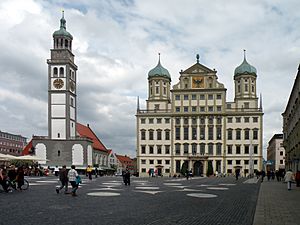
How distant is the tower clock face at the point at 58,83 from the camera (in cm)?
8406

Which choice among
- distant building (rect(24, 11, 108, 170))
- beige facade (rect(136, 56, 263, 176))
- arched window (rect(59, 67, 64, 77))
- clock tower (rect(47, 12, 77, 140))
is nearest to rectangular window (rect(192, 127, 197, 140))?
beige facade (rect(136, 56, 263, 176))

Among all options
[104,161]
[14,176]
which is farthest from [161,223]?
[104,161]

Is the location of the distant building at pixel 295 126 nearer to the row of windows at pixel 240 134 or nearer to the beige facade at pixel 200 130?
the row of windows at pixel 240 134

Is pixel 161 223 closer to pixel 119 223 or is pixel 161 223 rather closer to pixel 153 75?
pixel 119 223

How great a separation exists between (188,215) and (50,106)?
74.2m

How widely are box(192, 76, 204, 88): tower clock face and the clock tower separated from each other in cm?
2772

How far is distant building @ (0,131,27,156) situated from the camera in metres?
148

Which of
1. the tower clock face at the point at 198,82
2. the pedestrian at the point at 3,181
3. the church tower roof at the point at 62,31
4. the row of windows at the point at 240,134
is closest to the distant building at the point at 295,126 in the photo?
the pedestrian at the point at 3,181

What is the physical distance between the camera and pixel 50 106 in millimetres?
84125

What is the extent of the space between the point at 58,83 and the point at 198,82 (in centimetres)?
3184

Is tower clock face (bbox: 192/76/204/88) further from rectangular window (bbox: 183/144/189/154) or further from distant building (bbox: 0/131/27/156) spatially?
distant building (bbox: 0/131/27/156)

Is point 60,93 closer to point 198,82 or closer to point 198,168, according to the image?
point 198,82

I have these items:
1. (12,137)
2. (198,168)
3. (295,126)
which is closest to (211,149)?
(198,168)

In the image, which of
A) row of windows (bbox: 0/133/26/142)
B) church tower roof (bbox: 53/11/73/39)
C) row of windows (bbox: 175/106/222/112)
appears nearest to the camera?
church tower roof (bbox: 53/11/73/39)
